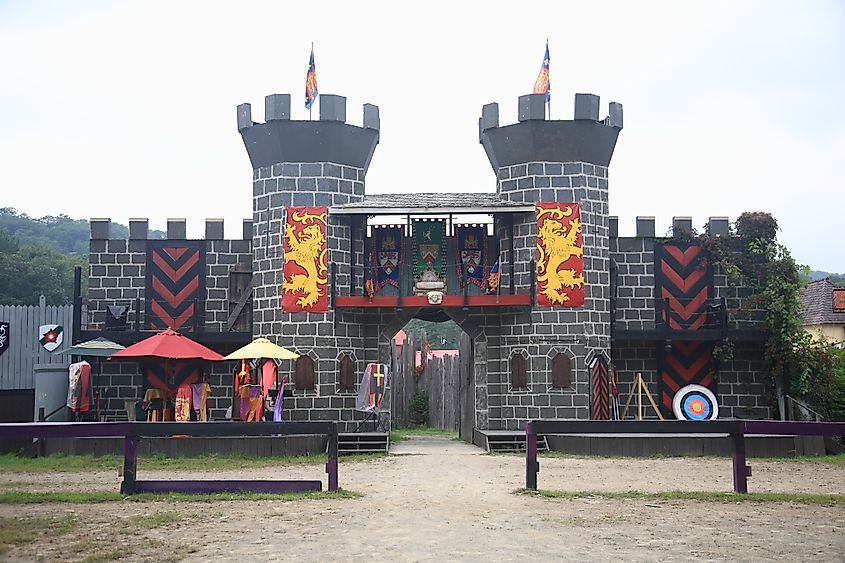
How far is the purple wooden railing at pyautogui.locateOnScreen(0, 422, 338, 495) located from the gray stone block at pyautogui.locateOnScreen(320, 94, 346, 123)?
10752 millimetres

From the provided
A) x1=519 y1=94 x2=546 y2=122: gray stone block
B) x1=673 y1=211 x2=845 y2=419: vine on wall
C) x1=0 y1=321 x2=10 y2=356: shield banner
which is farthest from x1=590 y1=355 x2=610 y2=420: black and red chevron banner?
x1=0 y1=321 x2=10 y2=356: shield banner

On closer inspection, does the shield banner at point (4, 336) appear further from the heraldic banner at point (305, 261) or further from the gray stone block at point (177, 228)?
the heraldic banner at point (305, 261)

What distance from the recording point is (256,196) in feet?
72.0

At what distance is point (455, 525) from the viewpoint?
9.41 meters

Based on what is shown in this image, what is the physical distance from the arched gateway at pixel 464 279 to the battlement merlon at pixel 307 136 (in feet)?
0.09

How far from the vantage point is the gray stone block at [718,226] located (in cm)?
2294

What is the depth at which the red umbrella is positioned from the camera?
17797 mm

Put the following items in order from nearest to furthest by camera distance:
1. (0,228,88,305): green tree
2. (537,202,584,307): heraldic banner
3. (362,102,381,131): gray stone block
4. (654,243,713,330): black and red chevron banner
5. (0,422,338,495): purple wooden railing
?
(0,422,338,495): purple wooden railing, (537,202,584,307): heraldic banner, (362,102,381,131): gray stone block, (654,243,713,330): black and red chevron banner, (0,228,88,305): green tree

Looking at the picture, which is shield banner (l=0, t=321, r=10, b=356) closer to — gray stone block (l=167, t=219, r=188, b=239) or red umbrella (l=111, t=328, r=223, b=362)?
gray stone block (l=167, t=219, r=188, b=239)

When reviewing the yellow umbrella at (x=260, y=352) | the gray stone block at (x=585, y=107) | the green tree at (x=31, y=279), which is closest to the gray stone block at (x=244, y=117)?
the yellow umbrella at (x=260, y=352)

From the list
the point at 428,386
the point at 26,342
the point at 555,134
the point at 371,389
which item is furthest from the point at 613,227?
the point at 26,342

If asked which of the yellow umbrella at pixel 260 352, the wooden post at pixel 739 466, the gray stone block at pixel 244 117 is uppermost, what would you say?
the gray stone block at pixel 244 117

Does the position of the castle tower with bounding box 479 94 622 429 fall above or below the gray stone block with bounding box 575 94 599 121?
below

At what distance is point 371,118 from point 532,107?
332 cm
